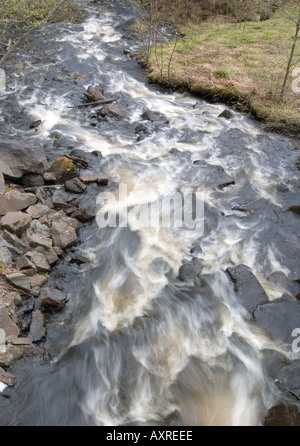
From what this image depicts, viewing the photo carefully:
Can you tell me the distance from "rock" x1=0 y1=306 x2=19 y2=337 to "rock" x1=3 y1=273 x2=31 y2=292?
64cm

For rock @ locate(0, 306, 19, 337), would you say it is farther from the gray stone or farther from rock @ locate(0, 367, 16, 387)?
the gray stone

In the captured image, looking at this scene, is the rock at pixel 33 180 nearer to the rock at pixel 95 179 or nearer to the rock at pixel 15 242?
the rock at pixel 95 179

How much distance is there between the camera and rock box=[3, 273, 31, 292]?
6.19 metres

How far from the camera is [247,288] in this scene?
6789mm

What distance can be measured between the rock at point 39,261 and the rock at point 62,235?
1.81 ft

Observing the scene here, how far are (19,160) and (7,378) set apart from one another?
213 inches

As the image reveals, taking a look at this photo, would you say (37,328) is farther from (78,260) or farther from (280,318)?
(280,318)

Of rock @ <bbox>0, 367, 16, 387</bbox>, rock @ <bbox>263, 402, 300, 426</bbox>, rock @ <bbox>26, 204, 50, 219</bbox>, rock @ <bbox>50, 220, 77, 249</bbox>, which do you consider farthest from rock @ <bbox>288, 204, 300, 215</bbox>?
rock @ <bbox>0, 367, 16, 387</bbox>

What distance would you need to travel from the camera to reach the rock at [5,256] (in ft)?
21.1

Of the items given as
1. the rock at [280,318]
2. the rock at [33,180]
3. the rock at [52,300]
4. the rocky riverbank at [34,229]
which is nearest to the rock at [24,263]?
the rocky riverbank at [34,229]

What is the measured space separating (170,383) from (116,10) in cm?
2541

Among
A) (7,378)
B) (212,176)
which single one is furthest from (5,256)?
(212,176)

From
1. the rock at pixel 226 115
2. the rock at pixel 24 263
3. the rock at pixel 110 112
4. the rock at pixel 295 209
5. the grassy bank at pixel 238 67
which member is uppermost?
the grassy bank at pixel 238 67

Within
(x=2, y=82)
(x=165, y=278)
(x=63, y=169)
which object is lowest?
(x=165, y=278)
